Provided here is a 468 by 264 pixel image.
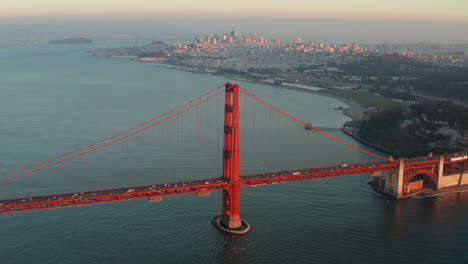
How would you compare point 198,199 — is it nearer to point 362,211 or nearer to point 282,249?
point 282,249

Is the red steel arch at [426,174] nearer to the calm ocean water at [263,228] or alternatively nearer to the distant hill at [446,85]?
the calm ocean water at [263,228]

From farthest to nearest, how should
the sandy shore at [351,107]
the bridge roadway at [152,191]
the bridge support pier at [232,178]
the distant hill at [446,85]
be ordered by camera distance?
the distant hill at [446,85], the sandy shore at [351,107], the bridge support pier at [232,178], the bridge roadway at [152,191]

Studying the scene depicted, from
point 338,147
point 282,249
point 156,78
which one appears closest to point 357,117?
point 338,147

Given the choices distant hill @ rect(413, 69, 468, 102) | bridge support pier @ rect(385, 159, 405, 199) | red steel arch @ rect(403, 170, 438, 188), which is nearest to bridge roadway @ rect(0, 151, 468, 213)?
bridge support pier @ rect(385, 159, 405, 199)

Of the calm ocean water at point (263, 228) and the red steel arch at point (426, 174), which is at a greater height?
the red steel arch at point (426, 174)

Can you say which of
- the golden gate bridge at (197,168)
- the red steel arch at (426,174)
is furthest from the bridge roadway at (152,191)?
the red steel arch at (426,174)

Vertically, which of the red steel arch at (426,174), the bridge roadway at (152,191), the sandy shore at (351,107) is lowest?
the sandy shore at (351,107)

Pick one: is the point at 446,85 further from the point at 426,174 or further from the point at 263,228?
the point at 263,228

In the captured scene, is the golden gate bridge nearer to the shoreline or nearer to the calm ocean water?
the calm ocean water
